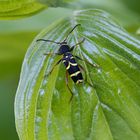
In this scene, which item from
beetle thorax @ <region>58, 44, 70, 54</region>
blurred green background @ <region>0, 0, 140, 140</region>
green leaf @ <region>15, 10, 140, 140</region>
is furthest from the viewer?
blurred green background @ <region>0, 0, 140, 140</region>

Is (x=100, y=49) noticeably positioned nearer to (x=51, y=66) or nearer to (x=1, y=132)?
(x=51, y=66)

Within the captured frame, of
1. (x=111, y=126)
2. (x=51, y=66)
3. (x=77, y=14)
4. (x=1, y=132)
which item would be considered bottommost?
(x=1, y=132)

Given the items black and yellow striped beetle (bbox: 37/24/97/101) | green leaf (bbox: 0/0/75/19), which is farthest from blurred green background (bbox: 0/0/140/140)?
black and yellow striped beetle (bbox: 37/24/97/101)

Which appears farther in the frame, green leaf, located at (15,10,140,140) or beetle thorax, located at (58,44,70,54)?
beetle thorax, located at (58,44,70,54)

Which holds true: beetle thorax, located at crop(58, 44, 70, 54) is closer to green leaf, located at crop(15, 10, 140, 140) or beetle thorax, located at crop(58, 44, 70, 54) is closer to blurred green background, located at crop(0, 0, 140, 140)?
green leaf, located at crop(15, 10, 140, 140)

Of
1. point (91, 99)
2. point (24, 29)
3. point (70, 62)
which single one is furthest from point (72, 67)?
point (24, 29)

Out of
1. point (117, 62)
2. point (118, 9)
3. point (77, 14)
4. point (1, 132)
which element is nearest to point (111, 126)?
point (117, 62)

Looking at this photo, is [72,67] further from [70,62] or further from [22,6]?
[22,6]

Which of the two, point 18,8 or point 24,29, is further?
point 24,29
